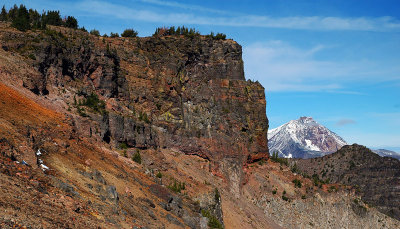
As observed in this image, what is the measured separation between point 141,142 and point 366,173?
95762 millimetres

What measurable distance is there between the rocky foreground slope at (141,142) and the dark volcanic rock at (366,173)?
3195 cm

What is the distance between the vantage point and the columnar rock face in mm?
55156

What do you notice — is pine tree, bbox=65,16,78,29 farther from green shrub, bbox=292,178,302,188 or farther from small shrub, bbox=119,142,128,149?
green shrub, bbox=292,178,302,188

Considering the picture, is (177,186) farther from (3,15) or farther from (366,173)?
(366,173)

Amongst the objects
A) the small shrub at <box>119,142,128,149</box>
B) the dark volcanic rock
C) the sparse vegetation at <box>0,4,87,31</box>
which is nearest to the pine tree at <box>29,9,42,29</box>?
the sparse vegetation at <box>0,4,87,31</box>

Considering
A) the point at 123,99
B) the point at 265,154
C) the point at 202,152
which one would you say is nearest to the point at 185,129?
the point at 202,152

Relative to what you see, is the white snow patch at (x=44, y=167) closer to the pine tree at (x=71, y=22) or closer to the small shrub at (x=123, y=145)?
the small shrub at (x=123, y=145)

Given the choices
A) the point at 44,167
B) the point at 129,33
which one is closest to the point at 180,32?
the point at 129,33

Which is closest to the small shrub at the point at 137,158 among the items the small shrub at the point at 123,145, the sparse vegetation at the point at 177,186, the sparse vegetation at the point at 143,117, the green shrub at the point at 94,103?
the small shrub at the point at 123,145

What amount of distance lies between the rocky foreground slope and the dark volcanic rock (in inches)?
1258

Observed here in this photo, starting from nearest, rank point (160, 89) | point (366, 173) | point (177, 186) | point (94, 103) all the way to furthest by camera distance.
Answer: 1. point (177, 186)
2. point (94, 103)
3. point (160, 89)
4. point (366, 173)

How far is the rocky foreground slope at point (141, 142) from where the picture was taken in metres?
26.0

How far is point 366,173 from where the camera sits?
13588cm

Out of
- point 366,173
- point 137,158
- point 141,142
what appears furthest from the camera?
point 366,173
